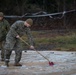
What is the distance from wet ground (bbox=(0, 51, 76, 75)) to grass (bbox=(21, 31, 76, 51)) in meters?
2.33

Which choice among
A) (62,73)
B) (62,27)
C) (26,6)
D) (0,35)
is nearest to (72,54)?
(0,35)

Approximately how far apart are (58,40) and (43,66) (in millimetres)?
7993

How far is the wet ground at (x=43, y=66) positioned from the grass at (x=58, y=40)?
91.7 inches

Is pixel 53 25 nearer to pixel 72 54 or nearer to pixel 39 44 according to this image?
pixel 39 44

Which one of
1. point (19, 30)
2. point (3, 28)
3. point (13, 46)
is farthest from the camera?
point (3, 28)

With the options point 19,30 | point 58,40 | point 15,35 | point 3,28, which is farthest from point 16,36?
point 58,40

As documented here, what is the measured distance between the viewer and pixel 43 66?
48.0 ft

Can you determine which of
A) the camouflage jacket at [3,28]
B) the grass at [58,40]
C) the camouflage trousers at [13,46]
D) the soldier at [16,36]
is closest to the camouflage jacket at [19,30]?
the soldier at [16,36]

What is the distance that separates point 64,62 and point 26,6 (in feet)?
53.9

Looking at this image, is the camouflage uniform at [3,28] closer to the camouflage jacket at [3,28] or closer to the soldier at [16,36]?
the camouflage jacket at [3,28]

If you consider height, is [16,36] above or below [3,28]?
below

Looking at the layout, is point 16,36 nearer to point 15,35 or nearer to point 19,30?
point 15,35

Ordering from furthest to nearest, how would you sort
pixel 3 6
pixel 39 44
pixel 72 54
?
pixel 3 6, pixel 39 44, pixel 72 54

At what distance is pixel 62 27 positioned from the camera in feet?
93.1
